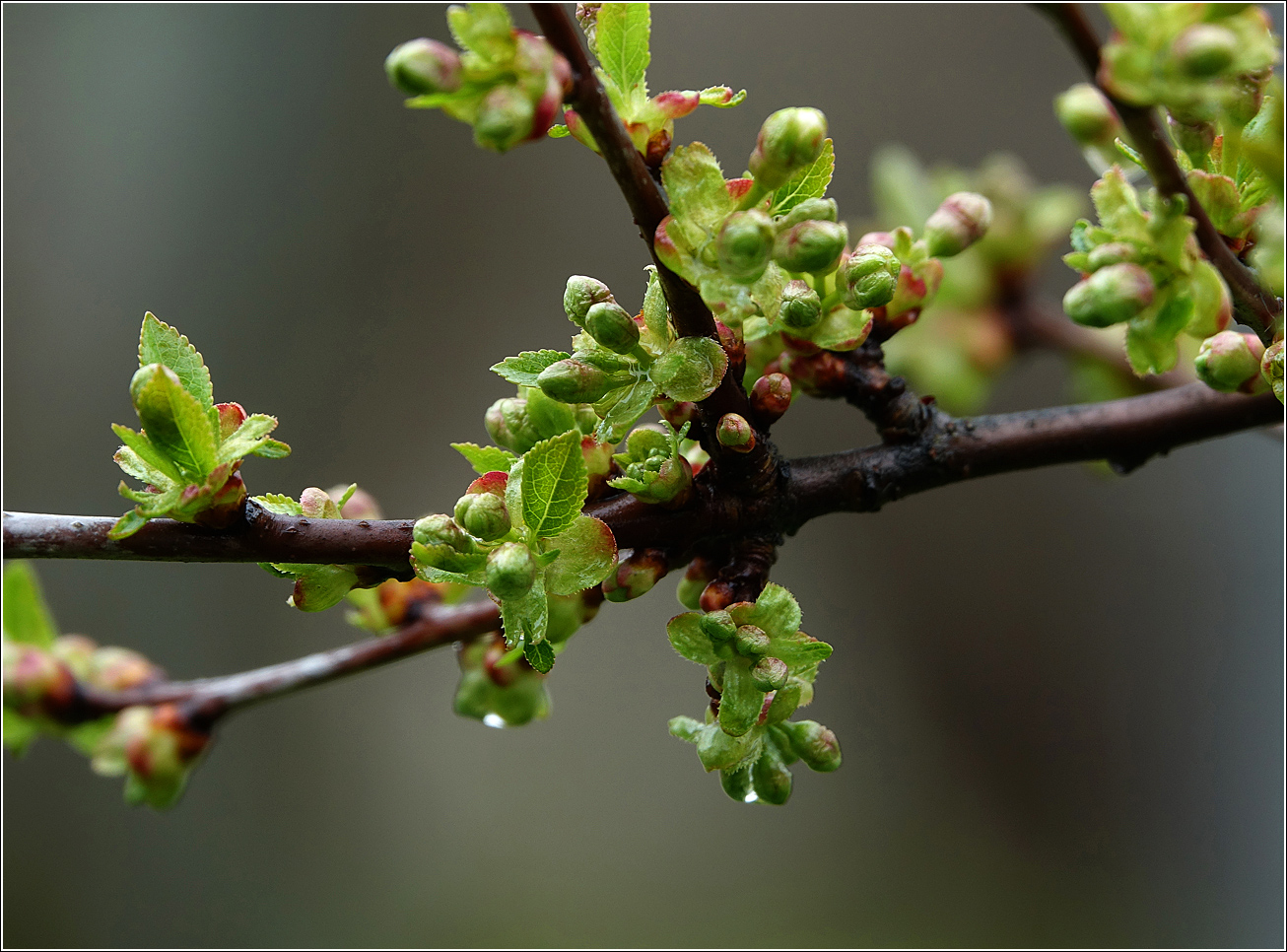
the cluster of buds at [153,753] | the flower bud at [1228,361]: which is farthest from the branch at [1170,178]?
the cluster of buds at [153,753]

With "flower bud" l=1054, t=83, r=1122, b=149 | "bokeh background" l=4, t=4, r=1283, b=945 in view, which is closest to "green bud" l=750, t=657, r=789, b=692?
"flower bud" l=1054, t=83, r=1122, b=149

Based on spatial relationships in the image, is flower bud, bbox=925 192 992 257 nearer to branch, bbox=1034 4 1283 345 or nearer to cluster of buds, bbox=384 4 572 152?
branch, bbox=1034 4 1283 345

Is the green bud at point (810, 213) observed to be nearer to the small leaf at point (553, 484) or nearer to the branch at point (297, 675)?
the small leaf at point (553, 484)

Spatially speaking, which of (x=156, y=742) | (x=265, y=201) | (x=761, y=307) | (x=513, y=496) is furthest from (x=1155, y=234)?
(x=265, y=201)

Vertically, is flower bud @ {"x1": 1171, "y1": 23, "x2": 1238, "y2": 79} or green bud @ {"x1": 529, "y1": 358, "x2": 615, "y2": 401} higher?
flower bud @ {"x1": 1171, "y1": 23, "x2": 1238, "y2": 79}

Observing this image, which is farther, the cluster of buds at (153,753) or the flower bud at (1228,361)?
the cluster of buds at (153,753)

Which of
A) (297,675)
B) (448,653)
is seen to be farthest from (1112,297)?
(448,653)
